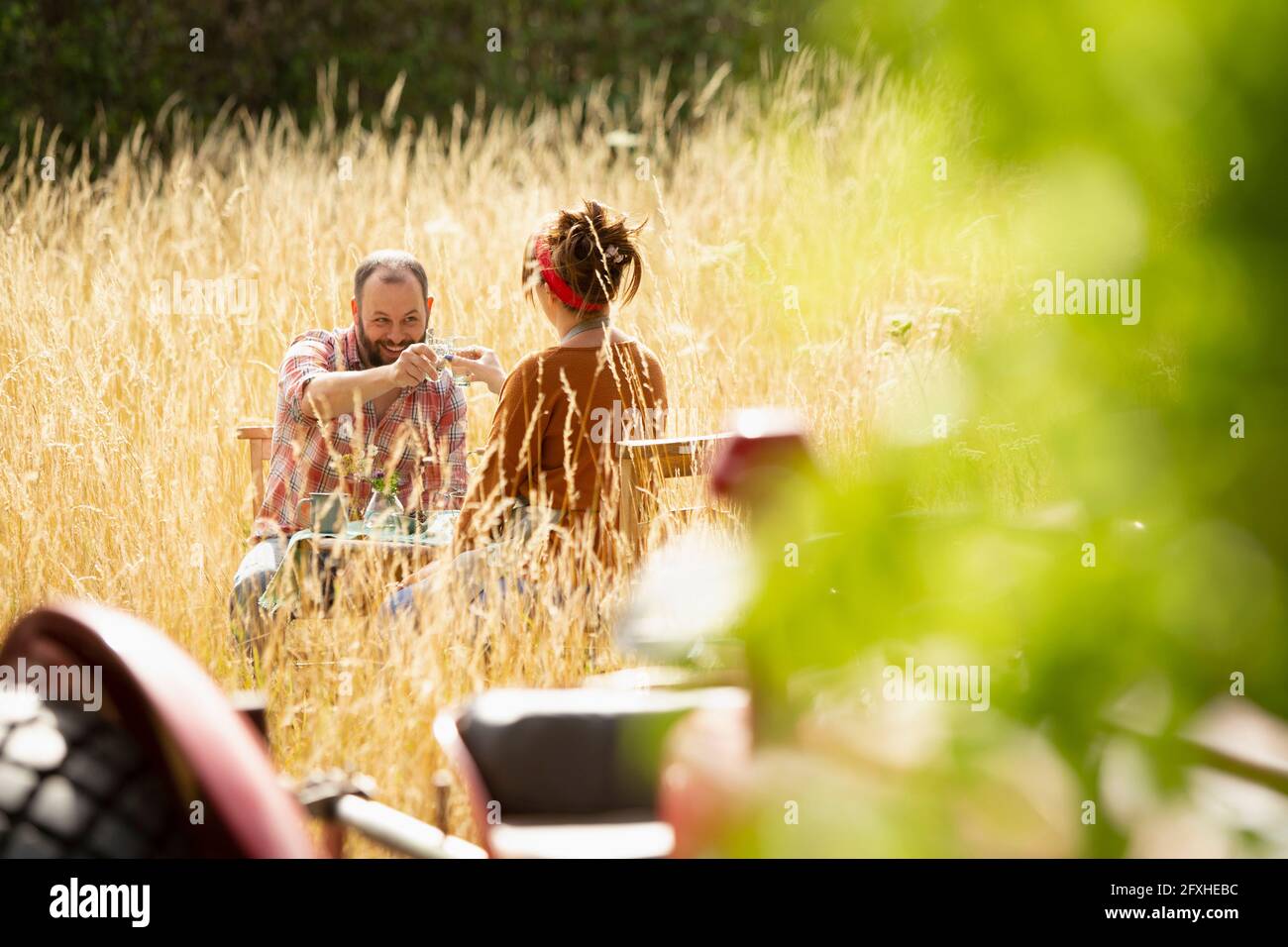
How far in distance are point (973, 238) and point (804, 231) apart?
0.18ft

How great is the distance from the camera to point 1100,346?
0.36 m

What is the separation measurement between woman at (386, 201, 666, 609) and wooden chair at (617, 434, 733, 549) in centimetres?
4

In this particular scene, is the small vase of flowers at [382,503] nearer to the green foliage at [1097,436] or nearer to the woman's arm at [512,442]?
the woman's arm at [512,442]

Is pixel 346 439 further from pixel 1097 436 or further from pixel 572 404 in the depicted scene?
pixel 1097 436

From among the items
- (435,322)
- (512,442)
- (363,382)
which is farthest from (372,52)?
(512,442)

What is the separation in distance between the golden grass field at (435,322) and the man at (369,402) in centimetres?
27

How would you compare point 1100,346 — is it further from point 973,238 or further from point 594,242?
point 594,242

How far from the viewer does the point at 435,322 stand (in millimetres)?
4633

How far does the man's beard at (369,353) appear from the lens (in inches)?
131

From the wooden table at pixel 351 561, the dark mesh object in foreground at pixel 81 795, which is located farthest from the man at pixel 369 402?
the dark mesh object in foreground at pixel 81 795

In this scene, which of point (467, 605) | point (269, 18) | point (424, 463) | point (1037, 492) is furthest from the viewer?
point (269, 18)
